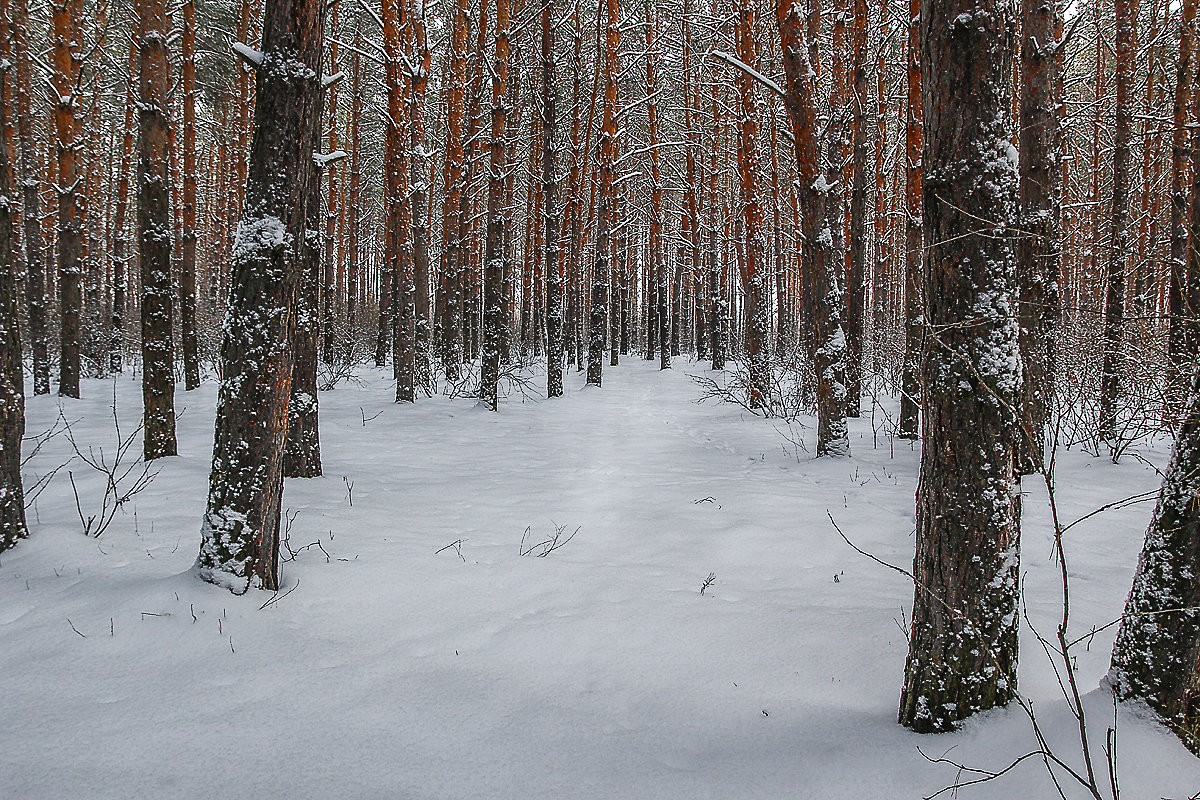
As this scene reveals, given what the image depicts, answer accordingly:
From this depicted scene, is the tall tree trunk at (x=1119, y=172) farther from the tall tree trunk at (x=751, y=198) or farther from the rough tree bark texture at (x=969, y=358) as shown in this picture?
the rough tree bark texture at (x=969, y=358)

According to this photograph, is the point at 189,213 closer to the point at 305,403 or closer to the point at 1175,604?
the point at 305,403

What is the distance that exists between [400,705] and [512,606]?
0.89 meters

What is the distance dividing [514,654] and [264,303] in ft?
6.38

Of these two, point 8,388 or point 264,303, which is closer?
point 264,303

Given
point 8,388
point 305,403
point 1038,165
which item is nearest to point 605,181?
point 1038,165

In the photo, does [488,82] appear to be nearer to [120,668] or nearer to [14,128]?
[14,128]

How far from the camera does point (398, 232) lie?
36.7 ft

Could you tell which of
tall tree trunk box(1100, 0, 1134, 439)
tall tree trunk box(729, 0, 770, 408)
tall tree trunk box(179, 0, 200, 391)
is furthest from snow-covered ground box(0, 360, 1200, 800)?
tall tree trunk box(179, 0, 200, 391)

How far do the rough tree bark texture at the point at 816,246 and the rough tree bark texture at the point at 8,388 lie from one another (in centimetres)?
594

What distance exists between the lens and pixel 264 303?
312cm

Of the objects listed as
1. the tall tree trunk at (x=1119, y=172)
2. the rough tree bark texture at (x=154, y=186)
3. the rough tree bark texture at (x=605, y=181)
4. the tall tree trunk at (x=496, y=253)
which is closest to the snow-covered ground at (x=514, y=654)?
the rough tree bark texture at (x=154, y=186)

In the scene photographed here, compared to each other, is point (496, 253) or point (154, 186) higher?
point (496, 253)

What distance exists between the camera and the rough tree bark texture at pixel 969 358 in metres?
1.97

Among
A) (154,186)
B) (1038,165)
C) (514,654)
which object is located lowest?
(514,654)
